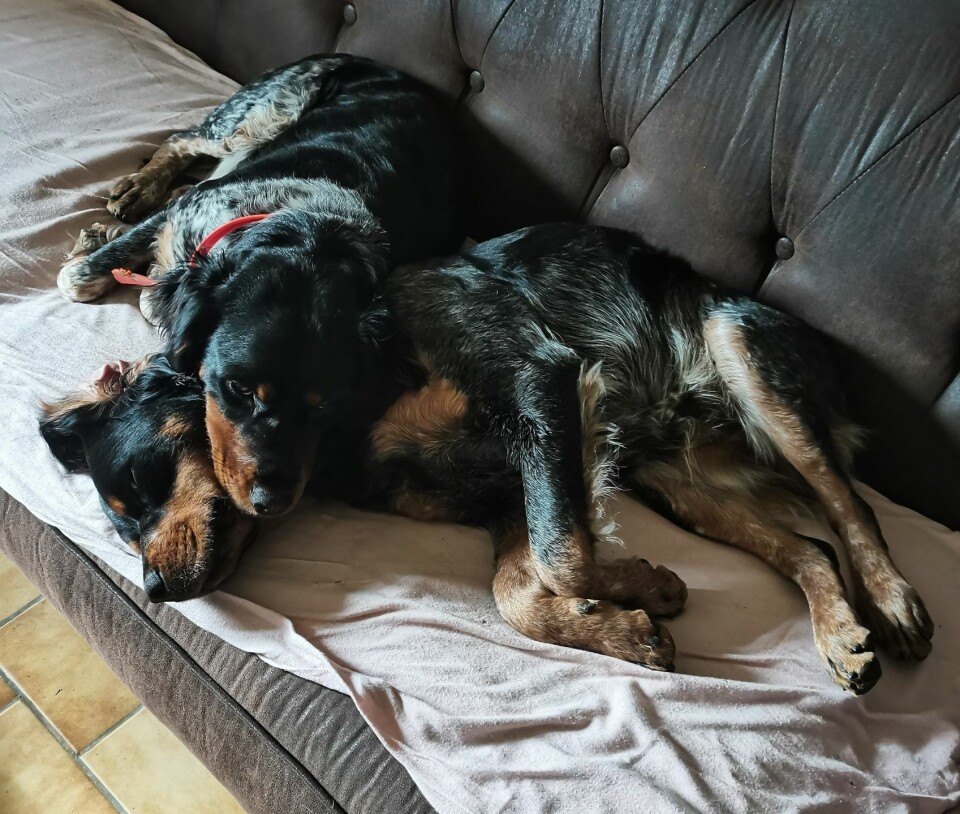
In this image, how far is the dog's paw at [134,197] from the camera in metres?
2.79

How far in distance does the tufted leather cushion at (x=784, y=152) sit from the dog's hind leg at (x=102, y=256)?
112cm

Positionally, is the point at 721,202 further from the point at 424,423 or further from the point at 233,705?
the point at 233,705

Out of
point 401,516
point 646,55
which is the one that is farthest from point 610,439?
point 646,55

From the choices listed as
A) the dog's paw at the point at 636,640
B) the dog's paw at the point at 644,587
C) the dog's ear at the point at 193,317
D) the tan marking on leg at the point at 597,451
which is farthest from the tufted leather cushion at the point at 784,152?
the dog's ear at the point at 193,317

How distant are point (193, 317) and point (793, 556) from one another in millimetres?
1489

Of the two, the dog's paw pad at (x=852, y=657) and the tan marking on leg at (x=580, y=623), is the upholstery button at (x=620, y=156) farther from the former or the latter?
the dog's paw pad at (x=852, y=657)

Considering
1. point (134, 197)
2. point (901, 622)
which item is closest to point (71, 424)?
point (134, 197)

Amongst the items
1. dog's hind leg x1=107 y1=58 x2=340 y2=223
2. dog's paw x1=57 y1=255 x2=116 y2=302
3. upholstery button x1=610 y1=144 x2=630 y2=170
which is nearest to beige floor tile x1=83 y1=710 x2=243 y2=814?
dog's paw x1=57 y1=255 x2=116 y2=302

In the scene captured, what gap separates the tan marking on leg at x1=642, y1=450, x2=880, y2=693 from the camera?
5.38ft

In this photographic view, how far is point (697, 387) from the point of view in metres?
2.22

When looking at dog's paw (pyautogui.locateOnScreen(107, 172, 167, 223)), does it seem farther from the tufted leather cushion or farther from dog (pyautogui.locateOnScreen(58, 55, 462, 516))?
the tufted leather cushion

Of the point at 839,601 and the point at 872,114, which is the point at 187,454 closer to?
the point at 839,601

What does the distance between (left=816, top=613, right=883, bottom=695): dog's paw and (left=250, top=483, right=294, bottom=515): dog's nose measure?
1150 mm

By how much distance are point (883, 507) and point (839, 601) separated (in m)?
0.40
